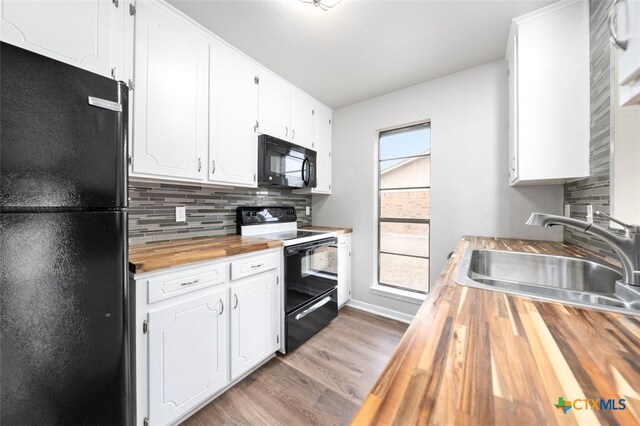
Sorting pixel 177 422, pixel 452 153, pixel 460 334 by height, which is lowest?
pixel 177 422

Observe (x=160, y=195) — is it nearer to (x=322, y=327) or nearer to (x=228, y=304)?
(x=228, y=304)

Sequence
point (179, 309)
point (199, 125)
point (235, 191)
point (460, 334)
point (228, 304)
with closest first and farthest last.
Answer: point (460, 334) < point (179, 309) < point (228, 304) < point (199, 125) < point (235, 191)

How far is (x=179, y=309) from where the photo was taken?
4.16ft

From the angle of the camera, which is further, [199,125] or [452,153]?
[452,153]

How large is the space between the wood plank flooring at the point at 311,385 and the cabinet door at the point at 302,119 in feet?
6.47

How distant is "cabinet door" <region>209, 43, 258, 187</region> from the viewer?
176cm

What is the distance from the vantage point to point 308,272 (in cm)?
215

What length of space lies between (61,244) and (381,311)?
261 cm

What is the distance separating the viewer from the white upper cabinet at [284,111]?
2.16 meters

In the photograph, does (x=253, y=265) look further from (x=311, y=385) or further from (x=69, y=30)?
(x=69, y=30)

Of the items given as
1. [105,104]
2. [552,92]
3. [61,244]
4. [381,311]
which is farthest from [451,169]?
[61,244]

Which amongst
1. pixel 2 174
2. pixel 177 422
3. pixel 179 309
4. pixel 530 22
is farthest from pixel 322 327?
pixel 530 22

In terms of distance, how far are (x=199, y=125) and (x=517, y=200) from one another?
8.40ft

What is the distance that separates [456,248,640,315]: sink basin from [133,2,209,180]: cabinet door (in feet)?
5.63
